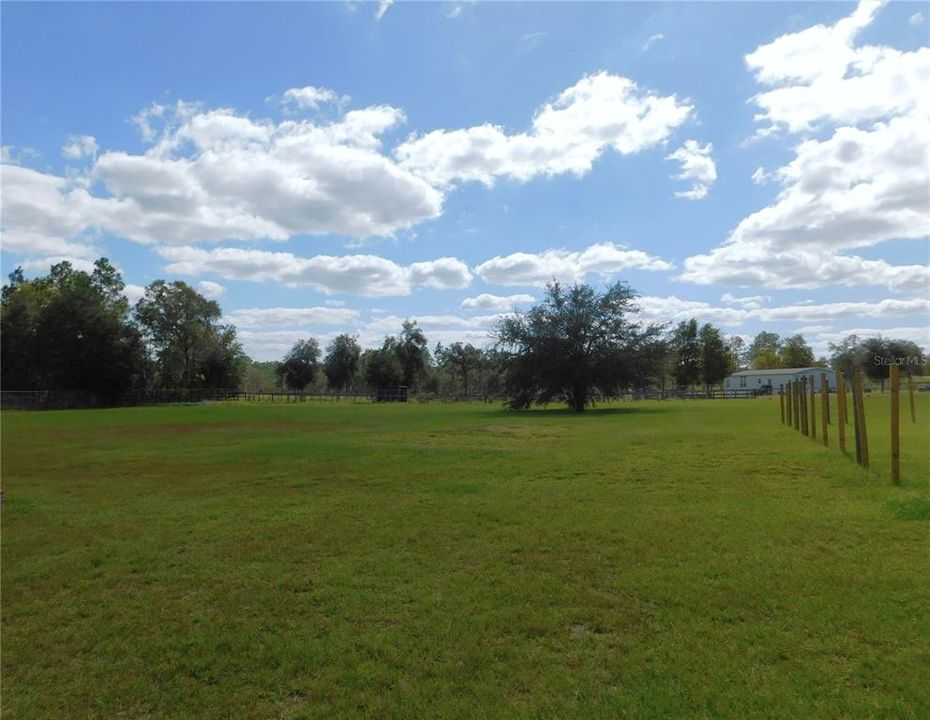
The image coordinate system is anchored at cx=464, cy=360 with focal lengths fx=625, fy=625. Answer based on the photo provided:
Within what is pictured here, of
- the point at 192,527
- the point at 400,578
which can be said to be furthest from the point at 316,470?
the point at 400,578

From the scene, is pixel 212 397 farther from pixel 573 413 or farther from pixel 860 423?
pixel 860 423

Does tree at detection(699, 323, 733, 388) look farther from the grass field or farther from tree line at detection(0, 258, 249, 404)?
the grass field

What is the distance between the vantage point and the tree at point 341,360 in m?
103

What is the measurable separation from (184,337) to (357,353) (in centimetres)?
2717

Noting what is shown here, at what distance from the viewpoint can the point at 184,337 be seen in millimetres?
87125

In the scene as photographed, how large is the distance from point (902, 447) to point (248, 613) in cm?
1629

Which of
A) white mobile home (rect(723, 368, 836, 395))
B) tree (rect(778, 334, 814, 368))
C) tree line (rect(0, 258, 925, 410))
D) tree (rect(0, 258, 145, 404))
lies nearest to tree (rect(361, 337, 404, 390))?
tree line (rect(0, 258, 925, 410))

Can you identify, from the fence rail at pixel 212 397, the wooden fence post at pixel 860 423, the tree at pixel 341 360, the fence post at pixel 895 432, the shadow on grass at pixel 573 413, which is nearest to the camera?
the fence post at pixel 895 432

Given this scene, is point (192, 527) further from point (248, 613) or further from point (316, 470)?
point (316, 470)

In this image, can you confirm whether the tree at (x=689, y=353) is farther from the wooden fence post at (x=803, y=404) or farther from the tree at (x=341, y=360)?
the wooden fence post at (x=803, y=404)

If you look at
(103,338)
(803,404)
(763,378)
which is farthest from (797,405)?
(763,378)

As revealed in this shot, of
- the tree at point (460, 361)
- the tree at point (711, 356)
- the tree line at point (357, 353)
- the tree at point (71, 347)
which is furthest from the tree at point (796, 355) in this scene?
the tree at point (71, 347)

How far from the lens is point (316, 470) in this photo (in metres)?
13.9

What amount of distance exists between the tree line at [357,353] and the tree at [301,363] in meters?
0.18
